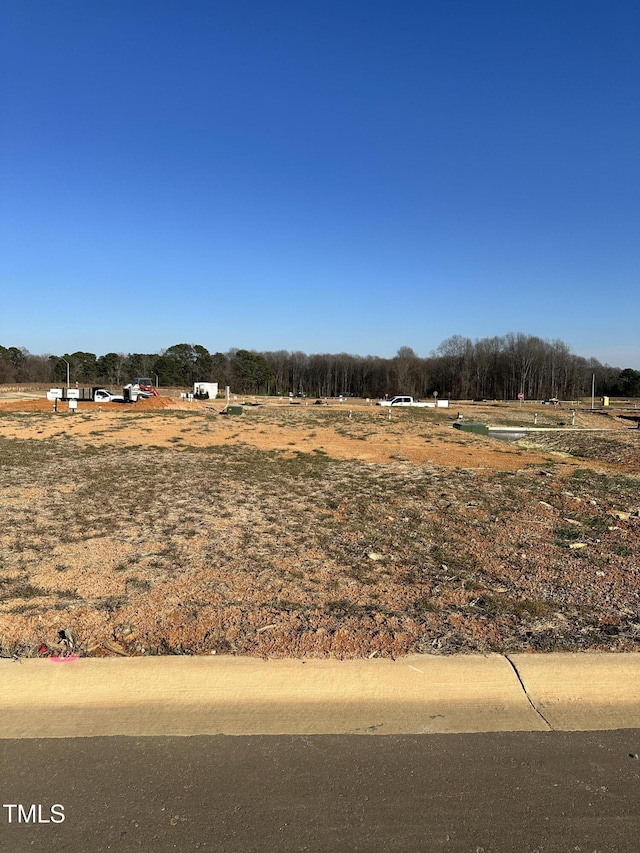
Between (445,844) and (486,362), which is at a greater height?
(486,362)

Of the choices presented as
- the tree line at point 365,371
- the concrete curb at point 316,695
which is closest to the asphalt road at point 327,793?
the concrete curb at point 316,695

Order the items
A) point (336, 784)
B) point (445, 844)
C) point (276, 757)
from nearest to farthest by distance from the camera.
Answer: point (445, 844)
point (336, 784)
point (276, 757)

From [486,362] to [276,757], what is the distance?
116484 mm

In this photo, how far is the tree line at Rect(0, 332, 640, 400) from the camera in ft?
333

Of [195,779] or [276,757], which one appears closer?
[195,779]

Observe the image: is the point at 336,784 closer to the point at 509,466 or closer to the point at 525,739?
the point at 525,739

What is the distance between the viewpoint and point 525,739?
292cm

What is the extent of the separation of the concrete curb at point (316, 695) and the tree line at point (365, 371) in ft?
304

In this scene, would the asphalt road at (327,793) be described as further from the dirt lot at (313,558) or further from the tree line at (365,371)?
the tree line at (365,371)

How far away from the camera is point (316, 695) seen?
10.7 ft

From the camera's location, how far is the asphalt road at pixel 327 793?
224cm

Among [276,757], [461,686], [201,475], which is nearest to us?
[276,757]

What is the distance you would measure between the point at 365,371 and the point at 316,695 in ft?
389

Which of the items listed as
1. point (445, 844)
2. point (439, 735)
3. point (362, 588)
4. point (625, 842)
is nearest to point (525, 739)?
point (439, 735)
